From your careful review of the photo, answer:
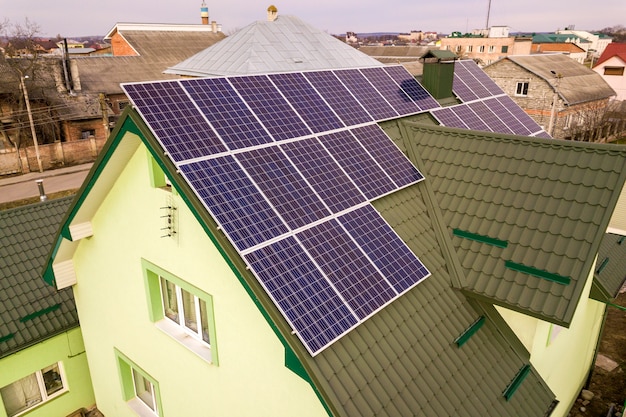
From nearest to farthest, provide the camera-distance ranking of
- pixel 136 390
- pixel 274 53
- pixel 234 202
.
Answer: pixel 234 202
pixel 136 390
pixel 274 53

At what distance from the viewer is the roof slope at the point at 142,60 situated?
149 ft

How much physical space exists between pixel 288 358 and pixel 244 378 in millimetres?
1852

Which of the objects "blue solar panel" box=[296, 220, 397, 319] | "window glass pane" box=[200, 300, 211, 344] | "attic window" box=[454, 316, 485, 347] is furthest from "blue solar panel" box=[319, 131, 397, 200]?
"window glass pane" box=[200, 300, 211, 344]

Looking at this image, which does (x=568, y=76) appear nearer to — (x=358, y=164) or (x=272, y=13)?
(x=272, y=13)

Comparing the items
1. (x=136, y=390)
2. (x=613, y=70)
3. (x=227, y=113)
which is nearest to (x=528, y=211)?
(x=227, y=113)

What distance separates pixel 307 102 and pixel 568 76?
51535 millimetres

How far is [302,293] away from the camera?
650 cm

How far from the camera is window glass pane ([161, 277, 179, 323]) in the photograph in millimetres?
9581

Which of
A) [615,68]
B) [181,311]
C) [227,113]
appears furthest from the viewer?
[615,68]

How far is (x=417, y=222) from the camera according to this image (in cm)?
927

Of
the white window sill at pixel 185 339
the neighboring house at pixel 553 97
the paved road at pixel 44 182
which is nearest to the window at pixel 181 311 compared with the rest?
the white window sill at pixel 185 339

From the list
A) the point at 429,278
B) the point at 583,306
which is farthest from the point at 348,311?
the point at 583,306

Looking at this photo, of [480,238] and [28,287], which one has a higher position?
[480,238]

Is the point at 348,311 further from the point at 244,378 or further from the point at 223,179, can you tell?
the point at 223,179
